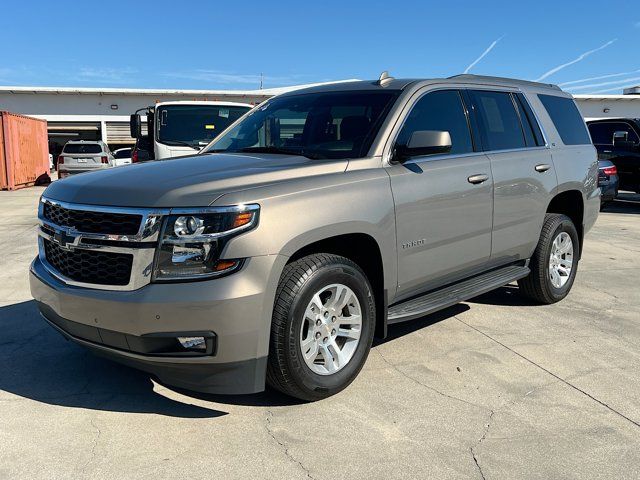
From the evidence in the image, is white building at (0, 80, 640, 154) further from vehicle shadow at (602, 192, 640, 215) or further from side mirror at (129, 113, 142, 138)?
side mirror at (129, 113, 142, 138)

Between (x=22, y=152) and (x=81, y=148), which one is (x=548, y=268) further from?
(x=22, y=152)

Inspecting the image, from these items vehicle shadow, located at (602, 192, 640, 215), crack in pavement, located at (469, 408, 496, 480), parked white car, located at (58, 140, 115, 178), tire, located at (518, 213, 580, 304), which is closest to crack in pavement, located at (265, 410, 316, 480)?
crack in pavement, located at (469, 408, 496, 480)

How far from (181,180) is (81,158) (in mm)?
19093

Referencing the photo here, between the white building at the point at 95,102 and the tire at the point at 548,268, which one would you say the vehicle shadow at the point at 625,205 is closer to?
the tire at the point at 548,268

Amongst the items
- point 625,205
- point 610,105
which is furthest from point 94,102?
point 610,105

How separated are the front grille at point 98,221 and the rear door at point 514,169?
2802 millimetres

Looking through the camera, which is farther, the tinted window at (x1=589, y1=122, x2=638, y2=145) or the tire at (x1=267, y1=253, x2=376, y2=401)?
the tinted window at (x1=589, y1=122, x2=638, y2=145)

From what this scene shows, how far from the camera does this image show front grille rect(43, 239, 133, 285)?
9.81 ft

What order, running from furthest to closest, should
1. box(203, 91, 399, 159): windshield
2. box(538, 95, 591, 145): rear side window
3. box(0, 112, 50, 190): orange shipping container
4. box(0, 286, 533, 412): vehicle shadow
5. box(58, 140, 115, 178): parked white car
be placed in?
1. box(58, 140, 115, 178): parked white car
2. box(0, 112, 50, 190): orange shipping container
3. box(538, 95, 591, 145): rear side window
4. box(203, 91, 399, 159): windshield
5. box(0, 286, 533, 412): vehicle shadow

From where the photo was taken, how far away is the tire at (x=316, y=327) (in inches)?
123

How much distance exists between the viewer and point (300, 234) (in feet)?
10.3

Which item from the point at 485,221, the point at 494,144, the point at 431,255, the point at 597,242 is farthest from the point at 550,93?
the point at 597,242

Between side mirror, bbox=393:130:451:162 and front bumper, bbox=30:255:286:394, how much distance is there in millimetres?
1259

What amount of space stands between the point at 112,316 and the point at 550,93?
183 inches
